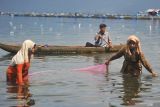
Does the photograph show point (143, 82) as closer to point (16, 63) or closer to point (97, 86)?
point (97, 86)

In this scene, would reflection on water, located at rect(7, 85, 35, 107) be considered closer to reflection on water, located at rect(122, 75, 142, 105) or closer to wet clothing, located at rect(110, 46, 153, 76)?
reflection on water, located at rect(122, 75, 142, 105)

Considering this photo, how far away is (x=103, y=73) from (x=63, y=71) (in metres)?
1.95

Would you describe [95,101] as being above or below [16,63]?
below

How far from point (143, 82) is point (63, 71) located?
404 centimetres

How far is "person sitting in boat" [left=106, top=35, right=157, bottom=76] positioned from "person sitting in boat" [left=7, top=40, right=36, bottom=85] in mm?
2905

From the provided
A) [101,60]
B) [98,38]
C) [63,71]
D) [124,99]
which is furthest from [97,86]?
[98,38]

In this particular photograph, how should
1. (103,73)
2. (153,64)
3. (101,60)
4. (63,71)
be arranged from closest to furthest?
(103,73) → (63,71) → (153,64) → (101,60)

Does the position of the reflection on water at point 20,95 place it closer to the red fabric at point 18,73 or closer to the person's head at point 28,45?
the red fabric at point 18,73

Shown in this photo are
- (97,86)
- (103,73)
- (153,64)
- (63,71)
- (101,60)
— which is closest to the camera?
(97,86)

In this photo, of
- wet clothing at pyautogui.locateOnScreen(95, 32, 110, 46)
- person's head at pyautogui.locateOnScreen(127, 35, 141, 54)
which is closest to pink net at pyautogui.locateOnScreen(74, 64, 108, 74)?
person's head at pyautogui.locateOnScreen(127, 35, 141, 54)

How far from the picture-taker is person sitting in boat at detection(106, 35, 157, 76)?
1463 cm

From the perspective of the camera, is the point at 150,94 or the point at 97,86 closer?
the point at 150,94

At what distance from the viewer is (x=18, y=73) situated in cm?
1331

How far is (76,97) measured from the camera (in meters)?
13.3
